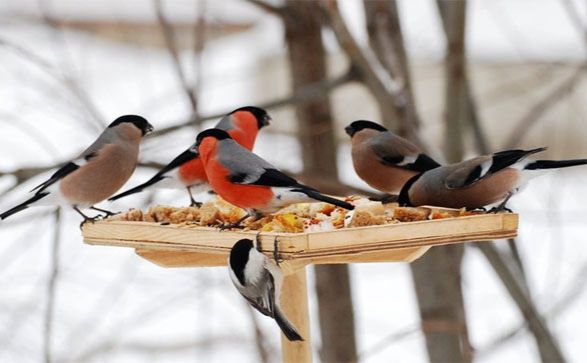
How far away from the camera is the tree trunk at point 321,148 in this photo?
12.7 ft

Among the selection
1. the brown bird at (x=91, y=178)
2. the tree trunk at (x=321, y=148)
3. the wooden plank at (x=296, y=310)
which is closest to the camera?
the wooden plank at (x=296, y=310)

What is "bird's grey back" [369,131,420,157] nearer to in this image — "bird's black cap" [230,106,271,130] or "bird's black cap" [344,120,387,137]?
"bird's black cap" [344,120,387,137]

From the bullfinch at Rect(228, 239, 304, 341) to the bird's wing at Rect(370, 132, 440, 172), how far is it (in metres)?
0.64

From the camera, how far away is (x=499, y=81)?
7230 mm

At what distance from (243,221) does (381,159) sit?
0.52 m

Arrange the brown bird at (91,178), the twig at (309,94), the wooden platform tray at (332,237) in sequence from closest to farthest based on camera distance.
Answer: the wooden platform tray at (332,237) < the brown bird at (91,178) < the twig at (309,94)

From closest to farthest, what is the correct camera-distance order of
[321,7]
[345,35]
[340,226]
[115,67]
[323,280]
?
1. [340,226]
2. [345,35]
3. [321,7]
4. [323,280]
5. [115,67]

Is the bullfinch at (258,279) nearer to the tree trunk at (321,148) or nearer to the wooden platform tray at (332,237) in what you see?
the wooden platform tray at (332,237)

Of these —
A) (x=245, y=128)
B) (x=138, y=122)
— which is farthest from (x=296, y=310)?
(x=138, y=122)

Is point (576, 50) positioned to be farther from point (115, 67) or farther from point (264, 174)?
point (115, 67)

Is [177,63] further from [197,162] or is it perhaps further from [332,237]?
[332,237]

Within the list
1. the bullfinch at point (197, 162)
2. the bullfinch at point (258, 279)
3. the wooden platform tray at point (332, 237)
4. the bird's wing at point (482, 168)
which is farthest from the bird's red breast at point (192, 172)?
the bird's wing at point (482, 168)

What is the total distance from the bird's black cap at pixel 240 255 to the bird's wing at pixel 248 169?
0.23 m

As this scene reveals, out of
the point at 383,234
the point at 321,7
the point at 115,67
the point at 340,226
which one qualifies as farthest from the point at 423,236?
the point at 115,67
